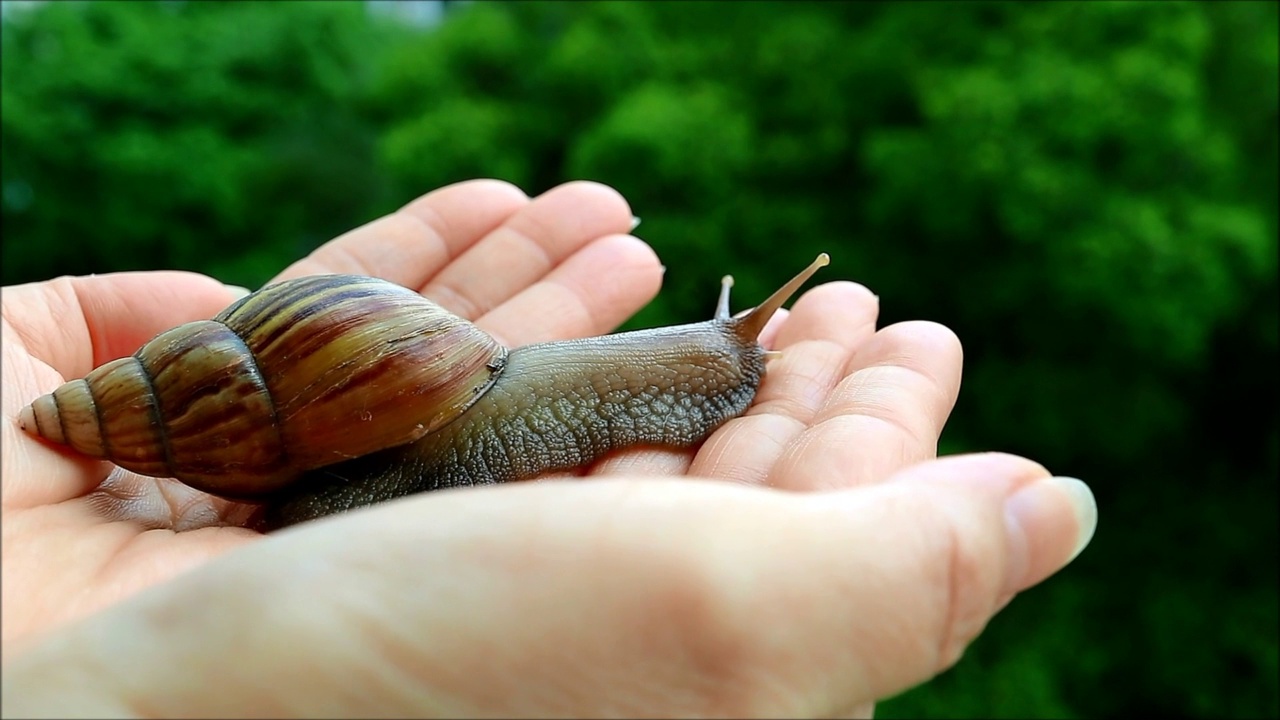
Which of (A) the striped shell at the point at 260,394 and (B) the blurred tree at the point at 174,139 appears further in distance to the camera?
(B) the blurred tree at the point at 174,139

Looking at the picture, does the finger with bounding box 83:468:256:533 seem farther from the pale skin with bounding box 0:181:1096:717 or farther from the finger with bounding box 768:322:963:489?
the finger with bounding box 768:322:963:489

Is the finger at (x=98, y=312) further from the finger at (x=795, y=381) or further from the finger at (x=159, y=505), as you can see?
the finger at (x=795, y=381)

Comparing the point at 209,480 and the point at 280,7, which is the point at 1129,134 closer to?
the point at 209,480

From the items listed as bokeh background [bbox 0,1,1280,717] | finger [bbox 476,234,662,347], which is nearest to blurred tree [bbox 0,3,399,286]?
bokeh background [bbox 0,1,1280,717]

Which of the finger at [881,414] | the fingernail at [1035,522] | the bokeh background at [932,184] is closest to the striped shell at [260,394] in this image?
the finger at [881,414]

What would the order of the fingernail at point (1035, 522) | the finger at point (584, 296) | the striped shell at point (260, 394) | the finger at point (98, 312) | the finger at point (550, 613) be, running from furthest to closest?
the finger at point (584, 296) < the finger at point (98, 312) < the striped shell at point (260, 394) < the fingernail at point (1035, 522) < the finger at point (550, 613)

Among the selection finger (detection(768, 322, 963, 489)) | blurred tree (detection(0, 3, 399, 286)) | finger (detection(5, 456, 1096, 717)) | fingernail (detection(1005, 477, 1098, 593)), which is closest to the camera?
finger (detection(5, 456, 1096, 717))
